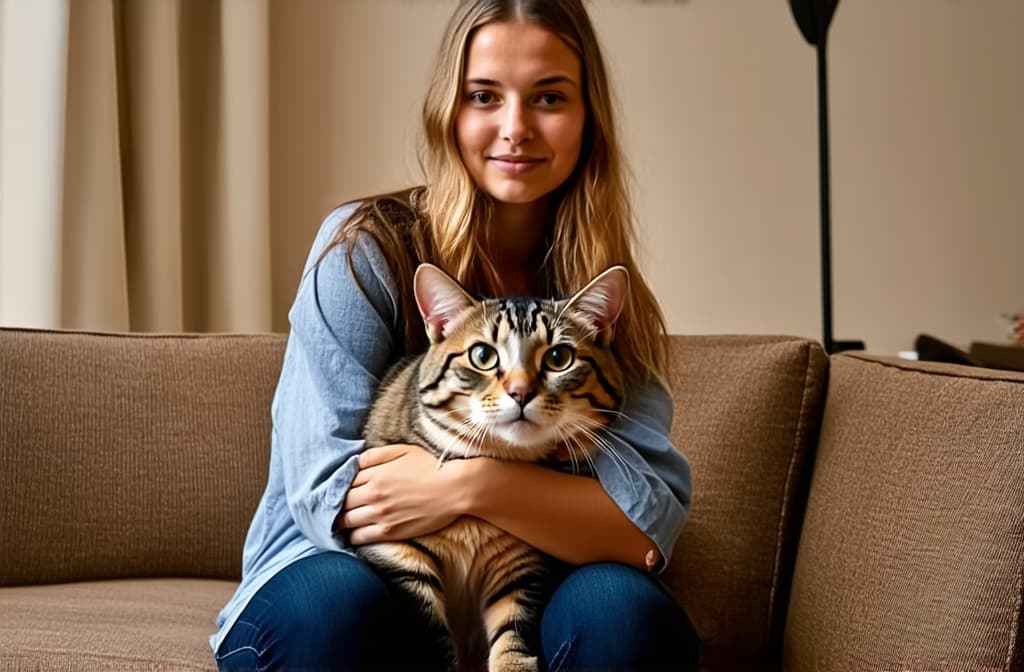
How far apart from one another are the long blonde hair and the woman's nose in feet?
0.26

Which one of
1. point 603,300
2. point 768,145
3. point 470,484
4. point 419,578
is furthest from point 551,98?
point 768,145

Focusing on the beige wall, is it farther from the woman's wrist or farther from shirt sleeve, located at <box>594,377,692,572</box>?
the woman's wrist

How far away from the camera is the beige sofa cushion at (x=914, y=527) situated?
4.07ft

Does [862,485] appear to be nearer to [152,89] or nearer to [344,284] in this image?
[344,284]

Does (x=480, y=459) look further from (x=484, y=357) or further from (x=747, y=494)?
(x=747, y=494)

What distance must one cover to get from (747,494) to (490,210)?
59cm

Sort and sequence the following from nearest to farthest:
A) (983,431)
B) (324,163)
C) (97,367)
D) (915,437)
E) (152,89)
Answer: (983,431), (915,437), (97,367), (152,89), (324,163)

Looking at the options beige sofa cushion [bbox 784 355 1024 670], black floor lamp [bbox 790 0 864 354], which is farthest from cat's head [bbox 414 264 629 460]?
black floor lamp [bbox 790 0 864 354]

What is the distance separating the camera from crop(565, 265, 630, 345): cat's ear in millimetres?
1313

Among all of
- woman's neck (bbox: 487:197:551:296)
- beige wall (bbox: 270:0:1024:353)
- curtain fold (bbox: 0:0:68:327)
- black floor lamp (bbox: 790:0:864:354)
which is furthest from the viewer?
beige wall (bbox: 270:0:1024:353)

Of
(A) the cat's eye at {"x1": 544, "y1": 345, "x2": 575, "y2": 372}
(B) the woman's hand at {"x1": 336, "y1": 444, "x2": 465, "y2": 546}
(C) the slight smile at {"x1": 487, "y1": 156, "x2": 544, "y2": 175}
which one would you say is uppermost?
(C) the slight smile at {"x1": 487, "y1": 156, "x2": 544, "y2": 175}

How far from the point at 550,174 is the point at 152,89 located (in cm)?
113

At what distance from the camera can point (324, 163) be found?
258cm

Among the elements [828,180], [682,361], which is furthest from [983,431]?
[828,180]
